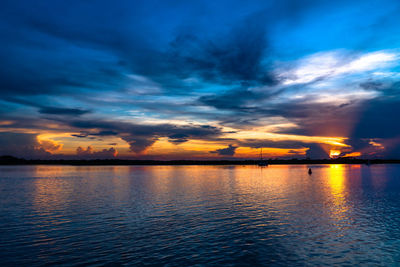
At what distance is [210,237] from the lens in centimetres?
2703

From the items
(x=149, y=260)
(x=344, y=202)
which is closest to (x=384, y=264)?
(x=149, y=260)

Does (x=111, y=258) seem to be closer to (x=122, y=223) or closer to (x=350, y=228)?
(x=122, y=223)

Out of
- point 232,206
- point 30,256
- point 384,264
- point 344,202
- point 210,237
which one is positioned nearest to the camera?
point 384,264

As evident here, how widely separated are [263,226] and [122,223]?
16.3 meters

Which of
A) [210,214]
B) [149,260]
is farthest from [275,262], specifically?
[210,214]

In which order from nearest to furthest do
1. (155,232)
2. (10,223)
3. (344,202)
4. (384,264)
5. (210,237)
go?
(384,264) < (210,237) < (155,232) < (10,223) < (344,202)

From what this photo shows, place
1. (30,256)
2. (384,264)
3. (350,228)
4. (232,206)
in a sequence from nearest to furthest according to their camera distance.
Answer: (384,264)
(30,256)
(350,228)
(232,206)

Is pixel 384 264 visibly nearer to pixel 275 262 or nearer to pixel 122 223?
pixel 275 262

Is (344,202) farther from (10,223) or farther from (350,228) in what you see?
(10,223)

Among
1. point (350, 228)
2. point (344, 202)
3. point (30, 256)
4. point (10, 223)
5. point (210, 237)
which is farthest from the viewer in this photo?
point (344, 202)

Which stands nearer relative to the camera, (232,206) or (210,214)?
(210,214)

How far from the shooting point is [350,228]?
31312 millimetres

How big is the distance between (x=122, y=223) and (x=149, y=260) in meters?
13.6

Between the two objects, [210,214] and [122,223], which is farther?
[210,214]
